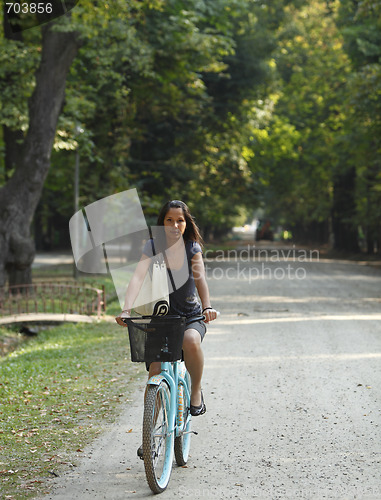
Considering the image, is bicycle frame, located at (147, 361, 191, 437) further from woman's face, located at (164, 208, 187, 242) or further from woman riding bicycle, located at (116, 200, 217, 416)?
woman's face, located at (164, 208, 187, 242)

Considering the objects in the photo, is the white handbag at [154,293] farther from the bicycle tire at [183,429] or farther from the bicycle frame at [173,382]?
the bicycle tire at [183,429]

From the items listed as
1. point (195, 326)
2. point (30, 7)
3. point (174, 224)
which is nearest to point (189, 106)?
point (30, 7)

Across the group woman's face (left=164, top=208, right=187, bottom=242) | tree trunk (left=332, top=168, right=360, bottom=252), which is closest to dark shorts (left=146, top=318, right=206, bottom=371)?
woman's face (left=164, top=208, right=187, bottom=242)

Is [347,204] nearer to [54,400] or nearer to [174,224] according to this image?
[54,400]

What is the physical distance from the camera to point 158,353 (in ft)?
15.7

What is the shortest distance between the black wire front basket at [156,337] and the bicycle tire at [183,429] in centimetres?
56

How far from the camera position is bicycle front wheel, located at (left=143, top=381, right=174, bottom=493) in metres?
4.58

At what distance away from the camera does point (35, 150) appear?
17.9 metres

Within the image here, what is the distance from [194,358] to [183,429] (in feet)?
Answer: 1.86

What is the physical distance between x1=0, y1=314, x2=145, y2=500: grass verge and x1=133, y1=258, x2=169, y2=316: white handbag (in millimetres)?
1382

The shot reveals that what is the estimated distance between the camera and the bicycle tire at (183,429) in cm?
521

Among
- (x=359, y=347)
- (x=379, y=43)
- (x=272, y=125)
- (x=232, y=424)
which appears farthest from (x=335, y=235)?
(x=232, y=424)

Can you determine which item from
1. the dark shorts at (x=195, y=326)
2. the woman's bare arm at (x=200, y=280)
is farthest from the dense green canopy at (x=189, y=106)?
the dark shorts at (x=195, y=326)

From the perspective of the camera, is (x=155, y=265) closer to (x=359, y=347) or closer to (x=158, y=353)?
(x=158, y=353)
